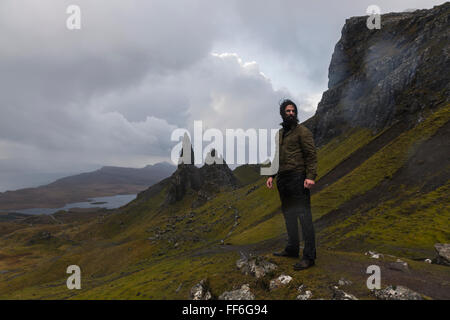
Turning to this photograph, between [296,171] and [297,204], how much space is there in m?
1.50

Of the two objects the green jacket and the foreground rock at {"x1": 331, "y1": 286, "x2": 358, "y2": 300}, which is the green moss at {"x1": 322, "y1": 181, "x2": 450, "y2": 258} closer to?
the foreground rock at {"x1": 331, "y1": 286, "x2": 358, "y2": 300}

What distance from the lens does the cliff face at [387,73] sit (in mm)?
75812

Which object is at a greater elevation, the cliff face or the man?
the cliff face

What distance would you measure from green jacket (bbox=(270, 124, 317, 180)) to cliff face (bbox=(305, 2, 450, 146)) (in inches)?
3275

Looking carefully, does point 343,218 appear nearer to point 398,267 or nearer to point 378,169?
point 378,169

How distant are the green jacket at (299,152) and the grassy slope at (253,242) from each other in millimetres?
4777

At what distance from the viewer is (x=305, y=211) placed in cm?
984

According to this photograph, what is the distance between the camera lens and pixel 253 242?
43438mm

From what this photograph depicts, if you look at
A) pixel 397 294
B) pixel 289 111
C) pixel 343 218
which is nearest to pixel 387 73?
pixel 343 218

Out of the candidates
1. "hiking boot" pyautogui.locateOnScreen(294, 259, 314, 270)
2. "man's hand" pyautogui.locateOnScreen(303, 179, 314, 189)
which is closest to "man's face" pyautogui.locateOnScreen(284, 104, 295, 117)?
"man's hand" pyautogui.locateOnScreen(303, 179, 314, 189)

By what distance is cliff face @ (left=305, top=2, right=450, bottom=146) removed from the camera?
249ft

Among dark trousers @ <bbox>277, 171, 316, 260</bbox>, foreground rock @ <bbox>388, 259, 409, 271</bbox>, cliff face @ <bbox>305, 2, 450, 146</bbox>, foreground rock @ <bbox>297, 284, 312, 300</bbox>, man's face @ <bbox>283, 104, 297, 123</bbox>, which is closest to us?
foreground rock @ <bbox>297, 284, 312, 300</bbox>
